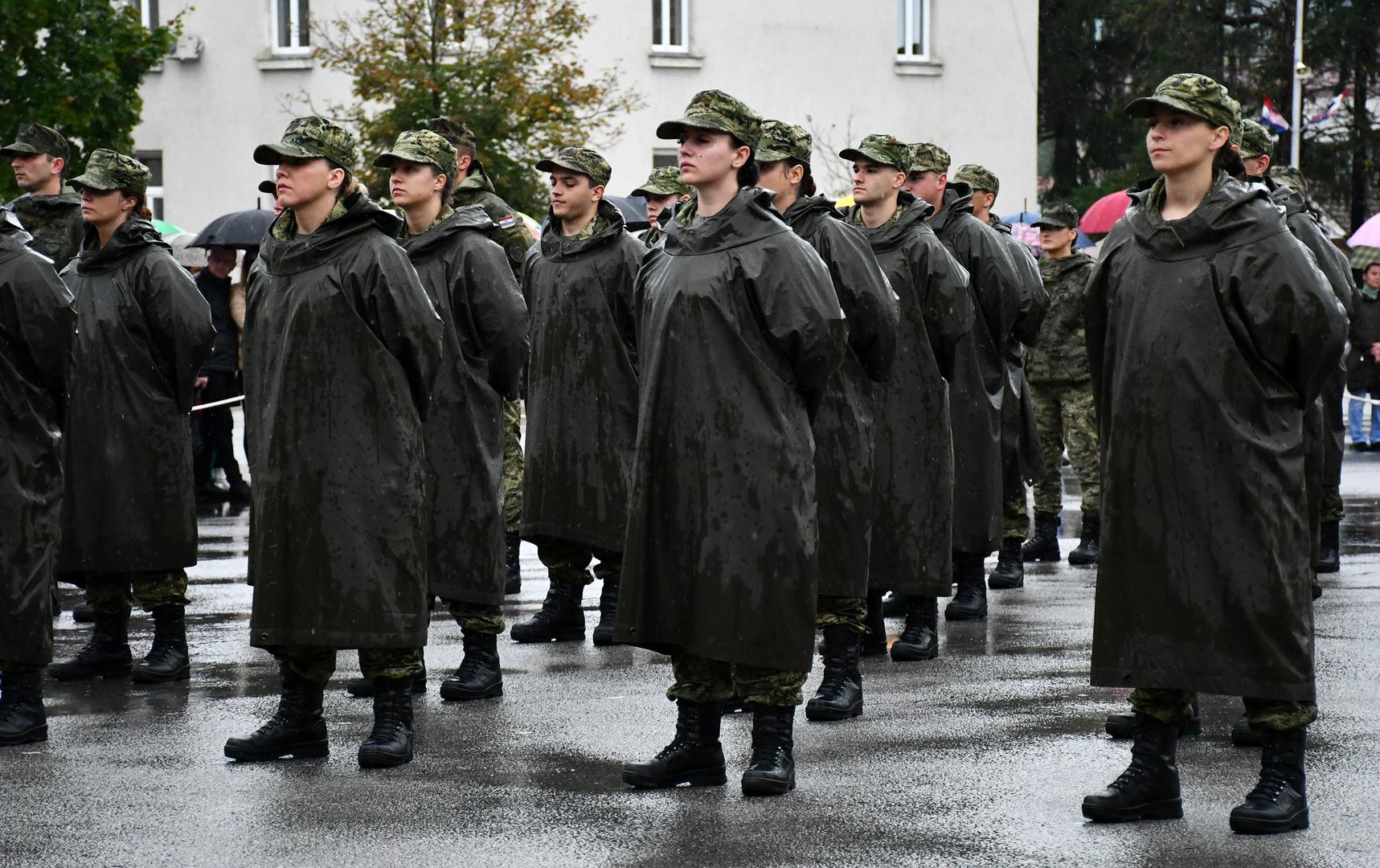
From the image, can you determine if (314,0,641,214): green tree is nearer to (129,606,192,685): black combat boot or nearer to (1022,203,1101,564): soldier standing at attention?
(1022,203,1101,564): soldier standing at attention

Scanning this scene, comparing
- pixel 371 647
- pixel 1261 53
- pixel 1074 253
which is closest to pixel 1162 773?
pixel 371 647

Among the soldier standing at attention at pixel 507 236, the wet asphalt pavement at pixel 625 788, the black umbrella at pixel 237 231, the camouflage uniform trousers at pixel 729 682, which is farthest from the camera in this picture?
the black umbrella at pixel 237 231

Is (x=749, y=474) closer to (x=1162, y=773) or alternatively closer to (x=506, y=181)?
(x=1162, y=773)

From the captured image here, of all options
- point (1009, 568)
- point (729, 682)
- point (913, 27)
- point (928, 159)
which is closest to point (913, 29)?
point (913, 27)

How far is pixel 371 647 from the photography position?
288 inches

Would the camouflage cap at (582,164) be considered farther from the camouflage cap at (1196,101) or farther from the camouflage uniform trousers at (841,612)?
the camouflage cap at (1196,101)

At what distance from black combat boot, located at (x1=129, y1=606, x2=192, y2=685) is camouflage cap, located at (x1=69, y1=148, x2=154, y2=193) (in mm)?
1867

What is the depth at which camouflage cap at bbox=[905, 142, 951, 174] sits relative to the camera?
11156mm

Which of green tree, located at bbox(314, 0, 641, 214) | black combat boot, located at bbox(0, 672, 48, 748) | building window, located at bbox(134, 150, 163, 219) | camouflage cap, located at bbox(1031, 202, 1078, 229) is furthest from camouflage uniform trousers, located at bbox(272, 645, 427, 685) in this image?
building window, located at bbox(134, 150, 163, 219)

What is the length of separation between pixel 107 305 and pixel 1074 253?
24.8ft

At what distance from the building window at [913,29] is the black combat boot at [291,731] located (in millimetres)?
29192

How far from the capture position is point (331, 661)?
25.2 feet

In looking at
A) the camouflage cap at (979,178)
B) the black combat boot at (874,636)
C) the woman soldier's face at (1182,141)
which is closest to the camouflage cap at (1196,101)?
the woman soldier's face at (1182,141)

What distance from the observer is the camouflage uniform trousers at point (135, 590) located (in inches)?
370
